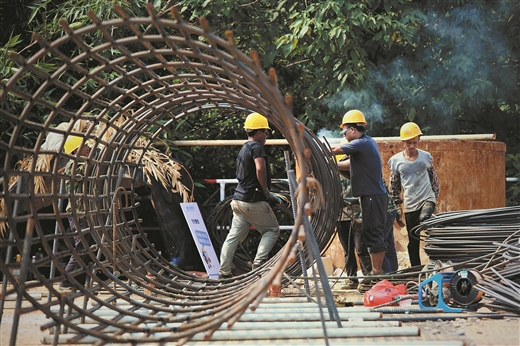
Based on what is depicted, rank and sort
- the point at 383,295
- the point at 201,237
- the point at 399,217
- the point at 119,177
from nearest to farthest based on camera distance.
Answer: the point at 383,295, the point at 119,177, the point at 399,217, the point at 201,237

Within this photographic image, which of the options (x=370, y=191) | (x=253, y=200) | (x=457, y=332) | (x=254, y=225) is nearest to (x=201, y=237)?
(x=254, y=225)

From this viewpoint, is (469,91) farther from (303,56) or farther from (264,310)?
(264,310)

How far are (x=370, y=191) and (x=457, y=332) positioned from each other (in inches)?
119

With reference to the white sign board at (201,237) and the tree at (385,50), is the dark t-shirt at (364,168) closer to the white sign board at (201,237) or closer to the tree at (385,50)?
the white sign board at (201,237)

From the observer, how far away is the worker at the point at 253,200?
8.95m

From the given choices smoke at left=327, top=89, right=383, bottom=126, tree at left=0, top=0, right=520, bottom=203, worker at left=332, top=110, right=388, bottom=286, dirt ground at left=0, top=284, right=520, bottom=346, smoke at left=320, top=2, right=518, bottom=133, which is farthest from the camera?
smoke at left=320, top=2, right=518, bottom=133

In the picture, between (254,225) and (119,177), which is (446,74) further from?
(119,177)

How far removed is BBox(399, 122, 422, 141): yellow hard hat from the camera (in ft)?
30.7

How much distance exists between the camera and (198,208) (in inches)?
422

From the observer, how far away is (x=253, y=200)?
902 cm

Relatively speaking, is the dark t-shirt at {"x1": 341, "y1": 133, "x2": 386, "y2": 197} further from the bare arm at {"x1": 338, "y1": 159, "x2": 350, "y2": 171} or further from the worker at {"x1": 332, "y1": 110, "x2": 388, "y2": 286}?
the bare arm at {"x1": 338, "y1": 159, "x2": 350, "y2": 171}

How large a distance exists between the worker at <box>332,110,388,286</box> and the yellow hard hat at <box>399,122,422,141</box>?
3.24 feet

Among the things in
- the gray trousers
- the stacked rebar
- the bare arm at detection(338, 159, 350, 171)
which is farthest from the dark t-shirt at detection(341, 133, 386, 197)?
the gray trousers

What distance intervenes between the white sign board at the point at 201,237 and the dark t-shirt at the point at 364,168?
2.58 meters
